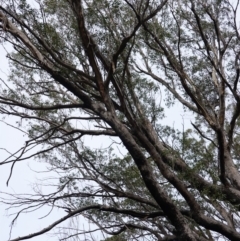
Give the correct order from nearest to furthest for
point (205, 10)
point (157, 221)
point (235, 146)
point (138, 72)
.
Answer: point (157, 221), point (205, 10), point (138, 72), point (235, 146)

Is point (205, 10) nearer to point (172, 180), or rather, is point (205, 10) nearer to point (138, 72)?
point (138, 72)

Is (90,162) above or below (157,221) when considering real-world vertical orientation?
above

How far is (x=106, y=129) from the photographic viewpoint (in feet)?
20.6

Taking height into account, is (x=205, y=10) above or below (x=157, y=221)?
above

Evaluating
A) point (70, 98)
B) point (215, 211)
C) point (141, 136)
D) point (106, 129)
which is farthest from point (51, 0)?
point (215, 211)

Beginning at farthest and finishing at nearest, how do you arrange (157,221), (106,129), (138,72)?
1. (138,72)
2. (157,221)
3. (106,129)

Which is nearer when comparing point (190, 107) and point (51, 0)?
point (51, 0)

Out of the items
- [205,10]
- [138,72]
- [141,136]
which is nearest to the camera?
[141,136]

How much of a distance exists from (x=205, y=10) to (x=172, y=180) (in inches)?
→ 142

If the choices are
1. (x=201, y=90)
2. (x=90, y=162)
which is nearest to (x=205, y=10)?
(x=201, y=90)

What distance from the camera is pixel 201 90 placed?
25.1ft

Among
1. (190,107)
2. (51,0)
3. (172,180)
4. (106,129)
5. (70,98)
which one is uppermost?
(51,0)

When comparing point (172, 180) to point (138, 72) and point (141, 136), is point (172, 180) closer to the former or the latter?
point (141, 136)

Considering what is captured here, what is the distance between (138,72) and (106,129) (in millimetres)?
2030
